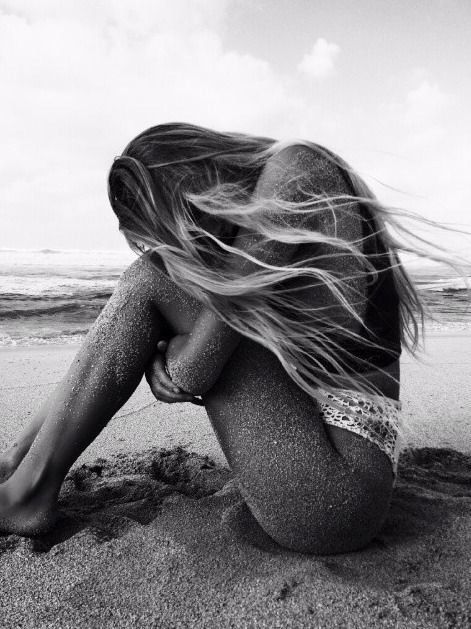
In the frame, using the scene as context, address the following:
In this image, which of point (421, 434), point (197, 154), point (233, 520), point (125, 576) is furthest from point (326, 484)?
point (421, 434)

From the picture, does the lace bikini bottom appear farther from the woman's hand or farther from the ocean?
the ocean

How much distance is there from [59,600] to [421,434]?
1.77 meters

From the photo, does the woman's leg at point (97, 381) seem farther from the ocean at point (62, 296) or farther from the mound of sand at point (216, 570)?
the ocean at point (62, 296)

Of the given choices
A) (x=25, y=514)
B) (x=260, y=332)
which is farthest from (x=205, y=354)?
(x=25, y=514)

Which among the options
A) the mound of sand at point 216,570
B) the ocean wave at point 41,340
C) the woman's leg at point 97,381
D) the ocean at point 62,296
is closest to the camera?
the mound of sand at point 216,570

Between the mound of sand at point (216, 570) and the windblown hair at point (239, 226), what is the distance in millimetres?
435

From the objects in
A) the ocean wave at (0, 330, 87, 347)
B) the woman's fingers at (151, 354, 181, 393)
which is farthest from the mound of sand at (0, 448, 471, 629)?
the ocean wave at (0, 330, 87, 347)

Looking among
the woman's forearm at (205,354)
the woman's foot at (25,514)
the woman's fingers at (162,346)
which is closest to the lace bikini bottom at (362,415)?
the woman's forearm at (205,354)

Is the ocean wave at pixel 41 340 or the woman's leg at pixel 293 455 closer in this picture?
the woman's leg at pixel 293 455

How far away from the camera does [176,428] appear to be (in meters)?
2.63

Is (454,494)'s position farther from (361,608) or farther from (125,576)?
(125,576)

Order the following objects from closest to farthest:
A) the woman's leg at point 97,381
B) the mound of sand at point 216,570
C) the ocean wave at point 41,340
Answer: the mound of sand at point 216,570 < the woman's leg at point 97,381 < the ocean wave at point 41,340

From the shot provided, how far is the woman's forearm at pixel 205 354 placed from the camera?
1333mm

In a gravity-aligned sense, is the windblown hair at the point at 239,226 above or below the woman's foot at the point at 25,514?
above
